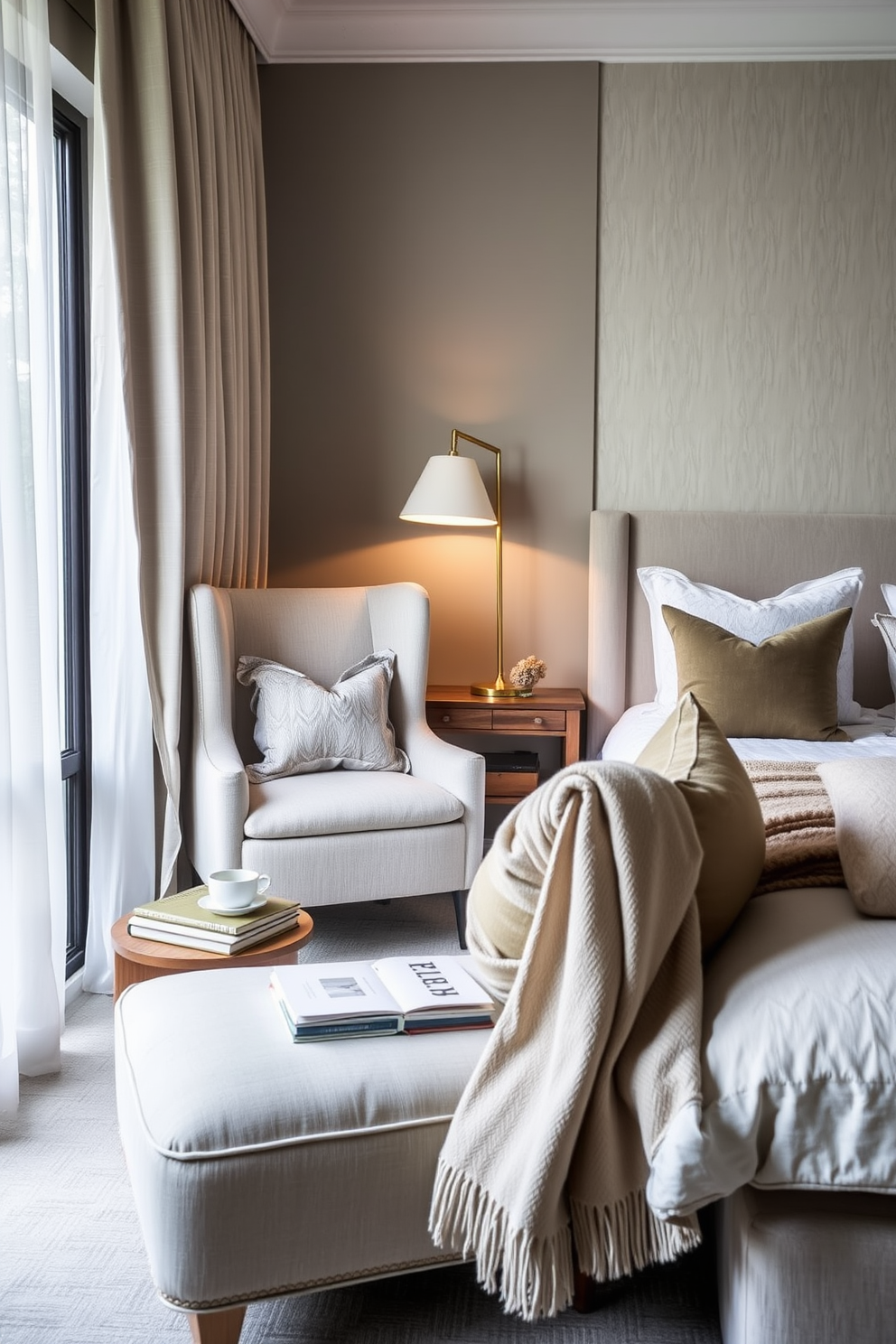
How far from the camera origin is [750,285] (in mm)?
3764

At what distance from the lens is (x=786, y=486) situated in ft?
12.5

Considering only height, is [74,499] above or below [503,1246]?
above

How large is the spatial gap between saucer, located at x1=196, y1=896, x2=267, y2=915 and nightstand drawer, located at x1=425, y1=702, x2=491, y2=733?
1.55m

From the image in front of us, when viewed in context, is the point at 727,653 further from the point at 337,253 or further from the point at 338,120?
the point at 338,120

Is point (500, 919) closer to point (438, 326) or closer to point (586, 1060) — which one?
point (586, 1060)

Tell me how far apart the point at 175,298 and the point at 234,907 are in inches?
65.7

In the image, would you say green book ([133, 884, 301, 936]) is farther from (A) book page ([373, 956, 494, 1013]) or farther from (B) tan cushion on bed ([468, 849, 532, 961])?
(B) tan cushion on bed ([468, 849, 532, 961])

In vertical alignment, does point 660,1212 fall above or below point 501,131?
below

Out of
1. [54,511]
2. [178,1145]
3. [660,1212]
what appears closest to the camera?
[660,1212]

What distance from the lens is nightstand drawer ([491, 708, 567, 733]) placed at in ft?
11.7

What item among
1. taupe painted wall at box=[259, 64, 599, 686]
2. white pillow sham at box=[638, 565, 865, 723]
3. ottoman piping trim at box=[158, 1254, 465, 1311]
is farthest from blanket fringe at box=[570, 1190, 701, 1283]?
taupe painted wall at box=[259, 64, 599, 686]

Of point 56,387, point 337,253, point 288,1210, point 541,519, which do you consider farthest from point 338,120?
point 288,1210

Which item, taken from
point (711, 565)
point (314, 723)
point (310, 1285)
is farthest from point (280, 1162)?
point (711, 565)

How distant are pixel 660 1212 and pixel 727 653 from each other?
6.91 ft
